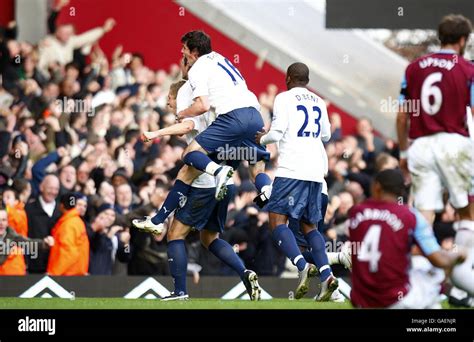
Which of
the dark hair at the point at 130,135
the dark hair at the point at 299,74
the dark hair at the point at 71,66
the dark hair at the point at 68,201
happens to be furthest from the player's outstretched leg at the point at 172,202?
the dark hair at the point at 71,66

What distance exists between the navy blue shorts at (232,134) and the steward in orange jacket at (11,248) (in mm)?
3719

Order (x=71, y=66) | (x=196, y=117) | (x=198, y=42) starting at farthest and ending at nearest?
1. (x=71, y=66)
2. (x=196, y=117)
3. (x=198, y=42)

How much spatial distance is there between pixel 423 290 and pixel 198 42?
424cm

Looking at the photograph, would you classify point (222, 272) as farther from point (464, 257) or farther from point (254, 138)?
point (464, 257)

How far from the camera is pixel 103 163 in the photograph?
740 inches

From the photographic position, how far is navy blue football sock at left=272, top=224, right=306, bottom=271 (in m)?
13.0

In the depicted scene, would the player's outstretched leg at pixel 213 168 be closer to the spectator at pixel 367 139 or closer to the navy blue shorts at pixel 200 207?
the navy blue shorts at pixel 200 207

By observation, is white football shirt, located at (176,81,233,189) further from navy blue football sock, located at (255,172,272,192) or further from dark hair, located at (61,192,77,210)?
dark hair, located at (61,192,77,210)

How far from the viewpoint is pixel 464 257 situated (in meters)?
10.0

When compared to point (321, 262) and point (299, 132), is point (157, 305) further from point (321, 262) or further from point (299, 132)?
point (299, 132)

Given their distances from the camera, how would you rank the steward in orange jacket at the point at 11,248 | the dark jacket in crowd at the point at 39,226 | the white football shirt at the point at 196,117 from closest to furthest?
the white football shirt at the point at 196,117, the steward in orange jacket at the point at 11,248, the dark jacket in crowd at the point at 39,226

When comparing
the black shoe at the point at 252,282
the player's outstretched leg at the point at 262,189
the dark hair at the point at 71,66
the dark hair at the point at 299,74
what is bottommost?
the black shoe at the point at 252,282

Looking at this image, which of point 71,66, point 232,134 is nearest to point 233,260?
point 232,134

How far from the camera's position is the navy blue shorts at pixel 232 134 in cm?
1324
